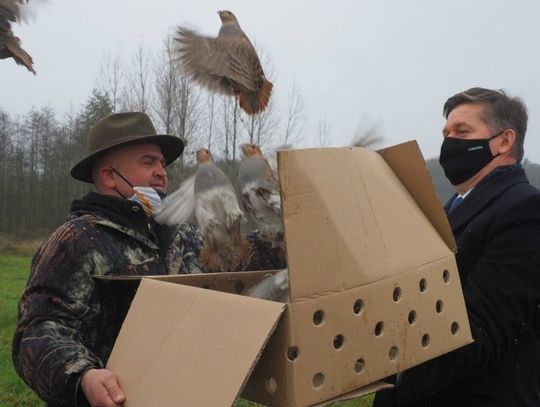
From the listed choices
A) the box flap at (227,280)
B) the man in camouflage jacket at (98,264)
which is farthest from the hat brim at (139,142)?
the box flap at (227,280)

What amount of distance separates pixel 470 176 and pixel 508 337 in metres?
0.78

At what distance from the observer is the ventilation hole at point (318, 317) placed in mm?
1464

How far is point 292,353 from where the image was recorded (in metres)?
1.41

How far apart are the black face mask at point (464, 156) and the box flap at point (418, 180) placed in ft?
2.09

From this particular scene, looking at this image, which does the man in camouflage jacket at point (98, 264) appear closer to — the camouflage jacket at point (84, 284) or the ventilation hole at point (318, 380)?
the camouflage jacket at point (84, 284)

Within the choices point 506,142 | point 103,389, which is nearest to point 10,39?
point 103,389

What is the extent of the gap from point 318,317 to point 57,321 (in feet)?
3.56

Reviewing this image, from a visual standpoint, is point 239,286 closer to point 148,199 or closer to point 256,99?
point 148,199

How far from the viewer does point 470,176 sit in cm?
253

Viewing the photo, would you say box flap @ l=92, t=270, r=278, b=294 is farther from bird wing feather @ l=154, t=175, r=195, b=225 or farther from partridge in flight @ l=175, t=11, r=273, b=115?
partridge in flight @ l=175, t=11, r=273, b=115

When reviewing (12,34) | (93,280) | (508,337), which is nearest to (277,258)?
(93,280)

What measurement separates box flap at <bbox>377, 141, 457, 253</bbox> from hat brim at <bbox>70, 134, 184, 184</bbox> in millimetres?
1168

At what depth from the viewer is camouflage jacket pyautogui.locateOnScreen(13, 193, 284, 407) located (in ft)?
6.25

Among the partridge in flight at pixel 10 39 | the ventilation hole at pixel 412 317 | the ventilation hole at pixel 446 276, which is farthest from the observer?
the partridge in flight at pixel 10 39
